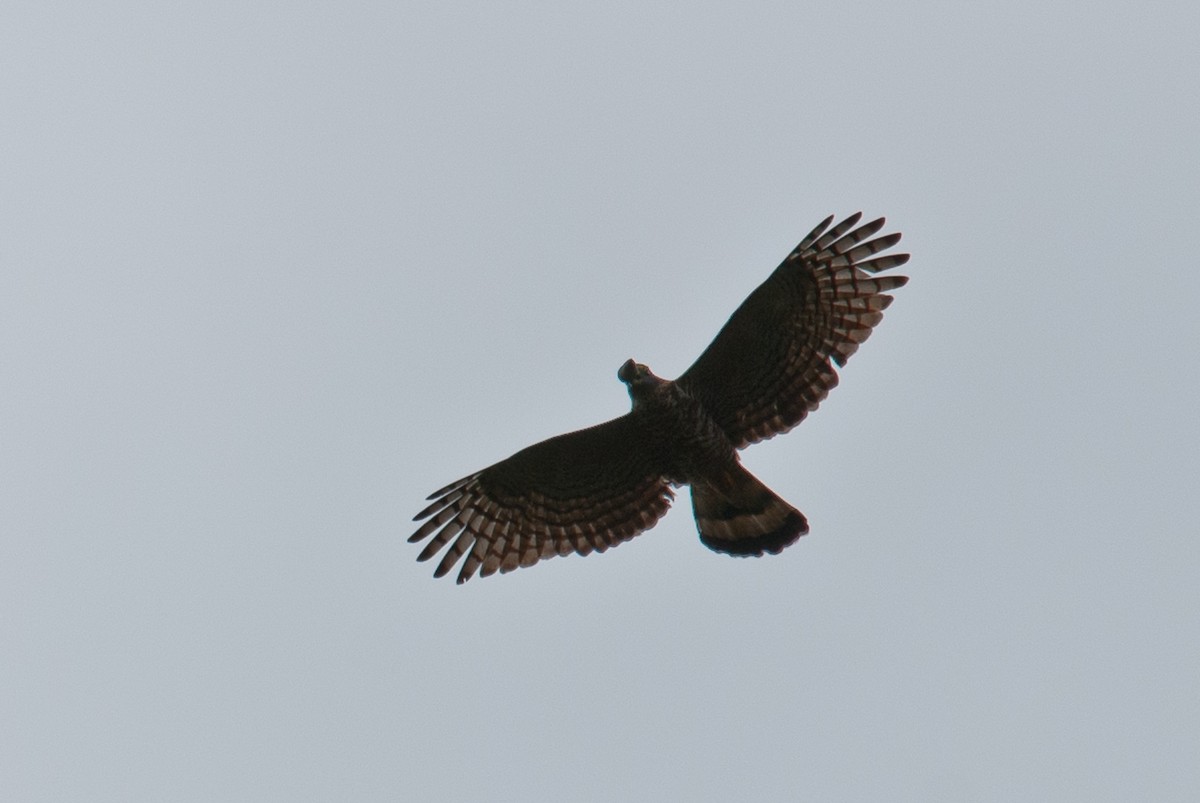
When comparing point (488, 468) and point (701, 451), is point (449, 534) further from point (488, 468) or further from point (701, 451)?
point (701, 451)

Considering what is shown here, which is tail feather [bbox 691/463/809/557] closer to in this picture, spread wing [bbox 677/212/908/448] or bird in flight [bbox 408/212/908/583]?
bird in flight [bbox 408/212/908/583]

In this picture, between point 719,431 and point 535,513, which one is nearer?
point 719,431

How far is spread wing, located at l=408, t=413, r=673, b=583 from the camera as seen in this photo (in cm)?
1750

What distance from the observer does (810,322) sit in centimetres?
1700

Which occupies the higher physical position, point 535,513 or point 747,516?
point 535,513

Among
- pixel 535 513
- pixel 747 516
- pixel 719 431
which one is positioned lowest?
pixel 747 516

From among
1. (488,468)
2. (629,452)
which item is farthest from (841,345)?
(488,468)

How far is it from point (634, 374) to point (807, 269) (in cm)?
154

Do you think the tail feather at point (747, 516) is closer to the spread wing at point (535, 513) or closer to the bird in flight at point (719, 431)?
the bird in flight at point (719, 431)

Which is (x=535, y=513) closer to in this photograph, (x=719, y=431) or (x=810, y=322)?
(x=719, y=431)

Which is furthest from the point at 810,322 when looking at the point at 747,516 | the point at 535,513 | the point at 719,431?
the point at 535,513

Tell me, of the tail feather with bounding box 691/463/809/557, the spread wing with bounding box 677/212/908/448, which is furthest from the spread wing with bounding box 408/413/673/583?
the spread wing with bounding box 677/212/908/448

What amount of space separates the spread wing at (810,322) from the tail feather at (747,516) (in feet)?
2.00

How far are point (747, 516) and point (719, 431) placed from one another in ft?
2.46
